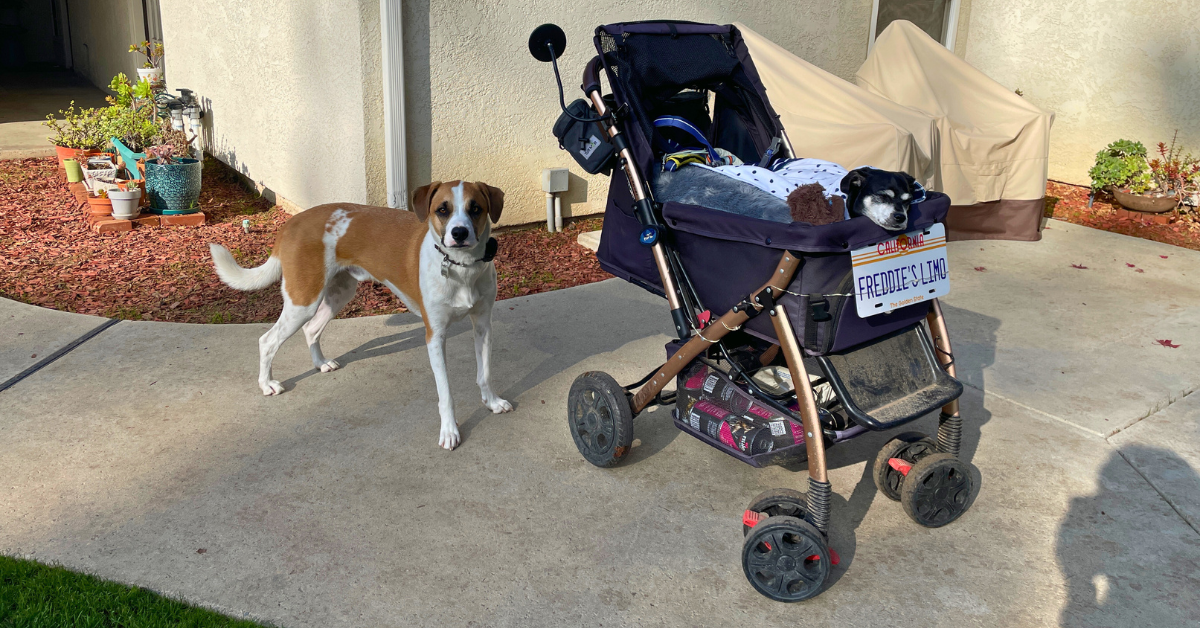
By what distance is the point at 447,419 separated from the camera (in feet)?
11.5

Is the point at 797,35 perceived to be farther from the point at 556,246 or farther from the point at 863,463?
the point at 863,463

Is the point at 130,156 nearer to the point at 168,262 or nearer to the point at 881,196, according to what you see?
the point at 168,262

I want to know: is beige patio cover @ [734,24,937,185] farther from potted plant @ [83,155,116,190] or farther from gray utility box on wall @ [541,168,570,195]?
potted plant @ [83,155,116,190]

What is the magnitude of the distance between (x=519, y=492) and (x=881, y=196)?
5.63 feet

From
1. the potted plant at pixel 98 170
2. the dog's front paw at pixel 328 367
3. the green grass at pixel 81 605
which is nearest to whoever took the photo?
the green grass at pixel 81 605

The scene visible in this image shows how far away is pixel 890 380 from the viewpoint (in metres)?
2.85

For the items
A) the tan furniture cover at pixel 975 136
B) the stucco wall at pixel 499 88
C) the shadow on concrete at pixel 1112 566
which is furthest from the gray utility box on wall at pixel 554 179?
the shadow on concrete at pixel 1112 566

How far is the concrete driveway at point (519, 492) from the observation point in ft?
8.55

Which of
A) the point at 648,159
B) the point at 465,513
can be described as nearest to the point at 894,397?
the point at 648,159

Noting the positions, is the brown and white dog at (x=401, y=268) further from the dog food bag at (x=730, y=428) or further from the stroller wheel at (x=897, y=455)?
the stroller wheel at (x=897, y=455)

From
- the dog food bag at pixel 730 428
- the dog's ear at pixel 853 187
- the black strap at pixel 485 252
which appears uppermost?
the dog's ear at pixel 853 187

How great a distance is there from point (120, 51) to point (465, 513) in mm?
11410

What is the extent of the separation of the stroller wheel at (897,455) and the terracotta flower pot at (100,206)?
615 centimetres

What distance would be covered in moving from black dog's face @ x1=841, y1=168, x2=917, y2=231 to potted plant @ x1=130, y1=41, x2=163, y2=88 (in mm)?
7979
